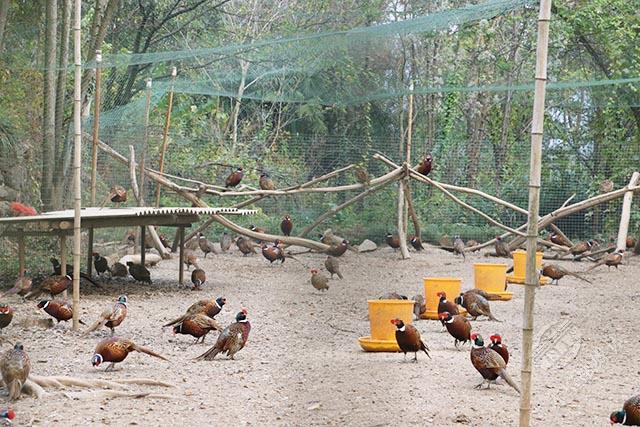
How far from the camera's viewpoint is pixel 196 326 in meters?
6.43

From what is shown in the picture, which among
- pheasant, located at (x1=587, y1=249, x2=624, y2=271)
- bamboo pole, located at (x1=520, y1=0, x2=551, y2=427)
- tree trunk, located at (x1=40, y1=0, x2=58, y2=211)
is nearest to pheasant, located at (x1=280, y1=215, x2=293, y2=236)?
pheasant, located at (x1=587, y1=249, x2=624, y2=271)

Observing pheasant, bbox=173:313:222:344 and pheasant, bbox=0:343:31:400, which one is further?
pheasant, bbox=173:313:222:344

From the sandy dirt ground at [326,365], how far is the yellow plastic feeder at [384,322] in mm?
94

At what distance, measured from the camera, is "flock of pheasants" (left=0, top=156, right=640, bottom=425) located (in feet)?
15.5

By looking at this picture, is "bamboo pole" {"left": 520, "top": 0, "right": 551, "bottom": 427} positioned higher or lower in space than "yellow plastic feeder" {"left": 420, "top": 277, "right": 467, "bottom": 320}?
higher

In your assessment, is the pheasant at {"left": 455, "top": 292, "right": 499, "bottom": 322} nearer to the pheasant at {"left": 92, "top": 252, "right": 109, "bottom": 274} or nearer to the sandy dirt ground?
the sandy dirt ground

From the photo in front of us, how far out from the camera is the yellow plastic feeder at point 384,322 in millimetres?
6129

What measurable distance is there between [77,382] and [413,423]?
159cm

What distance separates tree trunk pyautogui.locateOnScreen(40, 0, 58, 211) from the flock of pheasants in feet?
2.47

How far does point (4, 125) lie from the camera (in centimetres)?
909

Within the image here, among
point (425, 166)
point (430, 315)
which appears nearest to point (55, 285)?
point (430, 315)

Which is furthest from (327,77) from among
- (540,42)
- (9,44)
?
(540,42)

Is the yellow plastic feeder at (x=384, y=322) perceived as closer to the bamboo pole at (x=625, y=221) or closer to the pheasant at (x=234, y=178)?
the pheasant at (x=234, y=178)

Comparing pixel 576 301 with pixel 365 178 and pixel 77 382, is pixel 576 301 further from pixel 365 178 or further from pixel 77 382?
pixel 77 382
